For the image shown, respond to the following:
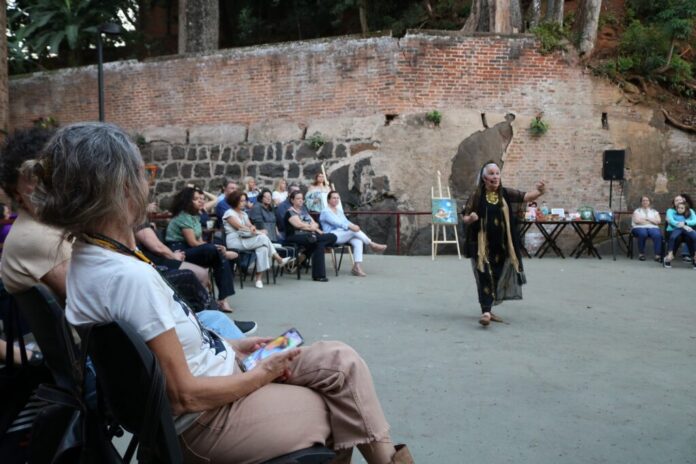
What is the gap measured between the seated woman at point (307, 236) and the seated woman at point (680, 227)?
6.91 metres

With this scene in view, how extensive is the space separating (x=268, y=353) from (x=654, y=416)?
2555 millimetres

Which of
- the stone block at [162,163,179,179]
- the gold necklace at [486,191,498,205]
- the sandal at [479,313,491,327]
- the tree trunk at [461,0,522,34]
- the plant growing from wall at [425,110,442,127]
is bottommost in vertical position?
the sandal at [479,313,491,327]

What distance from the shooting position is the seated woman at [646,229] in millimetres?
13367

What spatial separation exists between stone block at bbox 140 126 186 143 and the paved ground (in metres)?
8.68

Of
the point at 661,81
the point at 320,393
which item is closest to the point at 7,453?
the point at 320,393

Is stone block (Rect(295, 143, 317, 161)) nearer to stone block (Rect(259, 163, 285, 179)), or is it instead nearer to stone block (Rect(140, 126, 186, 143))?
stone block (Rect(259, 163, 285, 179))

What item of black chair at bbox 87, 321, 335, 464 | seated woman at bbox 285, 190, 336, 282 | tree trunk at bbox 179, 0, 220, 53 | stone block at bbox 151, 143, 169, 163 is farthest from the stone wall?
black chair at bbox 87, 321, 335, 464

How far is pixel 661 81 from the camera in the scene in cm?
1603

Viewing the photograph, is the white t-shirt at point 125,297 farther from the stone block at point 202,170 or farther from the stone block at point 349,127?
the stone block at point 202,170

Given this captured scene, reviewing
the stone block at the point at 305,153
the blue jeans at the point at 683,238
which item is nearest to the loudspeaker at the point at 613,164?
the blue jeans at the point at 683,238

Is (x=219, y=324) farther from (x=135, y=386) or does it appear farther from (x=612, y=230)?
(x=612, y=230)

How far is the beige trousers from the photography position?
6.32 ft

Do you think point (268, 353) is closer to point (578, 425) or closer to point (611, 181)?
point (578, 425)

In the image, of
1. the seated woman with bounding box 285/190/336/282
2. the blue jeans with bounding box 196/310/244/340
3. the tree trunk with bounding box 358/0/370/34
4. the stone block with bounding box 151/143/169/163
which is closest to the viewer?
the blue jeans with bounding box 196/310/244/340
